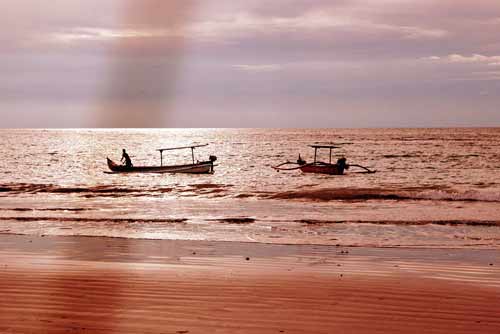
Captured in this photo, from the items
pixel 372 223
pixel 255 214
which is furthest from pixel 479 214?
pixel 255 214

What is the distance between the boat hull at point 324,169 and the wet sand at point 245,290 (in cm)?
3739

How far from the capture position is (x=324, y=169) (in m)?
51.2

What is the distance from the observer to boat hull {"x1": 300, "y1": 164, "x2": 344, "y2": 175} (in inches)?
1989

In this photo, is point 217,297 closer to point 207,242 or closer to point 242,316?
point 242,316

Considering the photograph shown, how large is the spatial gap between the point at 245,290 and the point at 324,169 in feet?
141

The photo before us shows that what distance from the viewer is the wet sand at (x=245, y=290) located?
7098 mm

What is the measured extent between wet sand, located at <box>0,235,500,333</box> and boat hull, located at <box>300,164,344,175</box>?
3739cm

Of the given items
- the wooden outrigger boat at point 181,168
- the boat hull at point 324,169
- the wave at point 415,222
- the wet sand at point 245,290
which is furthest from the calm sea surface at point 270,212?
the wooden outrigger boat at point 181,168

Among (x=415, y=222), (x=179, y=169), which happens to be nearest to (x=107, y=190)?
(x=179, y=169)

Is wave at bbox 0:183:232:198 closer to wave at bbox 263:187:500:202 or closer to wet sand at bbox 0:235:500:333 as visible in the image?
wave at bbox 263:187:500:202

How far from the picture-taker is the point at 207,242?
47.4 feet

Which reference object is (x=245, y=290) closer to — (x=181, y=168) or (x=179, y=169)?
(x=179, y=169)

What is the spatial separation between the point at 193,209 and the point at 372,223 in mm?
7919

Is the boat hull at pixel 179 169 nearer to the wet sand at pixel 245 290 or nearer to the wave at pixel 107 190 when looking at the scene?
the wave at pixel 107 190
